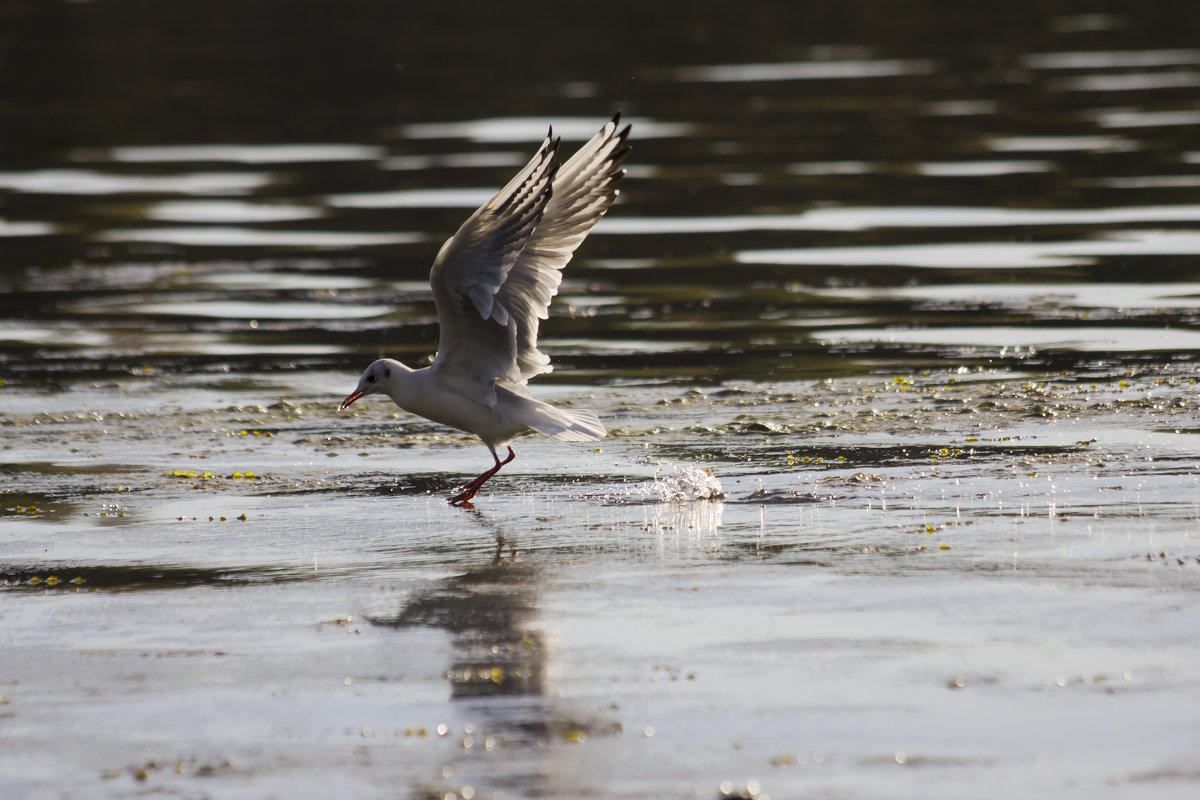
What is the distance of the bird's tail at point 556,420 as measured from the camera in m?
8.42

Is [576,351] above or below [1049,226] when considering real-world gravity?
below

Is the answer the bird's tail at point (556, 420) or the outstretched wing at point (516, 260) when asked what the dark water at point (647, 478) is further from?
the outstretched wing at point (516, 260)

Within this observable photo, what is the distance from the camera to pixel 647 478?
27.3 ft

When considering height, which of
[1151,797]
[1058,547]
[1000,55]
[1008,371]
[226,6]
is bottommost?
[1151,797]

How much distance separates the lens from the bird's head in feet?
28.7

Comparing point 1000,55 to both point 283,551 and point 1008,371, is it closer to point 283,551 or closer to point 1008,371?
point 1008,371

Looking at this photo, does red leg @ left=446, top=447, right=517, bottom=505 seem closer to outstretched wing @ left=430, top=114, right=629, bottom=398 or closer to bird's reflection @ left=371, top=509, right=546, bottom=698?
outstretched wing @ left=430, top=114, right=629, bottom=398

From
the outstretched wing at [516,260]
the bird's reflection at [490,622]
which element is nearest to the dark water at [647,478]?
the bird's reflection at [490,622]

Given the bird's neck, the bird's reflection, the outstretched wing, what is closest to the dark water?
the bird's reflection

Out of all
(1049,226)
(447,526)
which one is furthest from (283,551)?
(1049,226)

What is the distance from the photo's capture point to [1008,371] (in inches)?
404

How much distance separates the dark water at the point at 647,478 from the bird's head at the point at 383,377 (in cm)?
39

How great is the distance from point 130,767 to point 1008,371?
6544 mm

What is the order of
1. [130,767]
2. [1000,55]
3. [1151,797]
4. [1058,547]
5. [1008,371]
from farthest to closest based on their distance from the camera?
1. [1000,55]
2. [1008,371]
3. [1058,547]
4. [130,767]
5. [1151,797]
